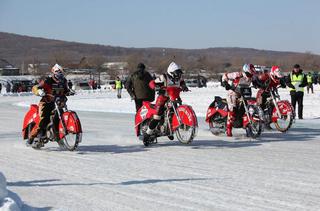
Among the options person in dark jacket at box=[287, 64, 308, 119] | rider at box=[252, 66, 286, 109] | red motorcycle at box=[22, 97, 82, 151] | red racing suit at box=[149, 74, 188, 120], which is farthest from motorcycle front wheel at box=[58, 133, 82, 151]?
person in dark jacket at box=[287, 64, 308, 119]

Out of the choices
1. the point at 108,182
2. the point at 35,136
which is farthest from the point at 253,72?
the point at 108,182

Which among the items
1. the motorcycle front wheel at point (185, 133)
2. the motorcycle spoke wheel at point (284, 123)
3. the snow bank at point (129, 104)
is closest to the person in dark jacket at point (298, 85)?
the snow bank at point (129, 104)

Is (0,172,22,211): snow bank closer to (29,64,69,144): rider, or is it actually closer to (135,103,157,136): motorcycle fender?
(29,64,69,144): rider

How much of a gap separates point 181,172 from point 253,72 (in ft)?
20.0

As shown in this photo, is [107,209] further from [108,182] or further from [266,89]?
[266,89]

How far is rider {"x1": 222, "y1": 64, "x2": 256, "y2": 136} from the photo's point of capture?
13961mm

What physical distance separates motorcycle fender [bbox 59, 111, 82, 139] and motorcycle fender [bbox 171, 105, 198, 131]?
6.61 ft

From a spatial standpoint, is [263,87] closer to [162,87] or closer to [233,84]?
[233,84]

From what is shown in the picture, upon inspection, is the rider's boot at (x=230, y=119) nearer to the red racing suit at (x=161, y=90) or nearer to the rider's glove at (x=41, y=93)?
the red racing suit at (x=161, y=90)

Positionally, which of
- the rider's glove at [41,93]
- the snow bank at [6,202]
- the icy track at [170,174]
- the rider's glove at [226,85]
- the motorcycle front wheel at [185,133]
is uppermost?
the rider's glove at [226,85]

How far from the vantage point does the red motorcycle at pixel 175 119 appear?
12.2 m

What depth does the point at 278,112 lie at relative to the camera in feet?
49.3

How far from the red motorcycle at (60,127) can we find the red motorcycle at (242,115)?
3.90 m

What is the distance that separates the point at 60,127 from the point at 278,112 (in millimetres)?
5811
